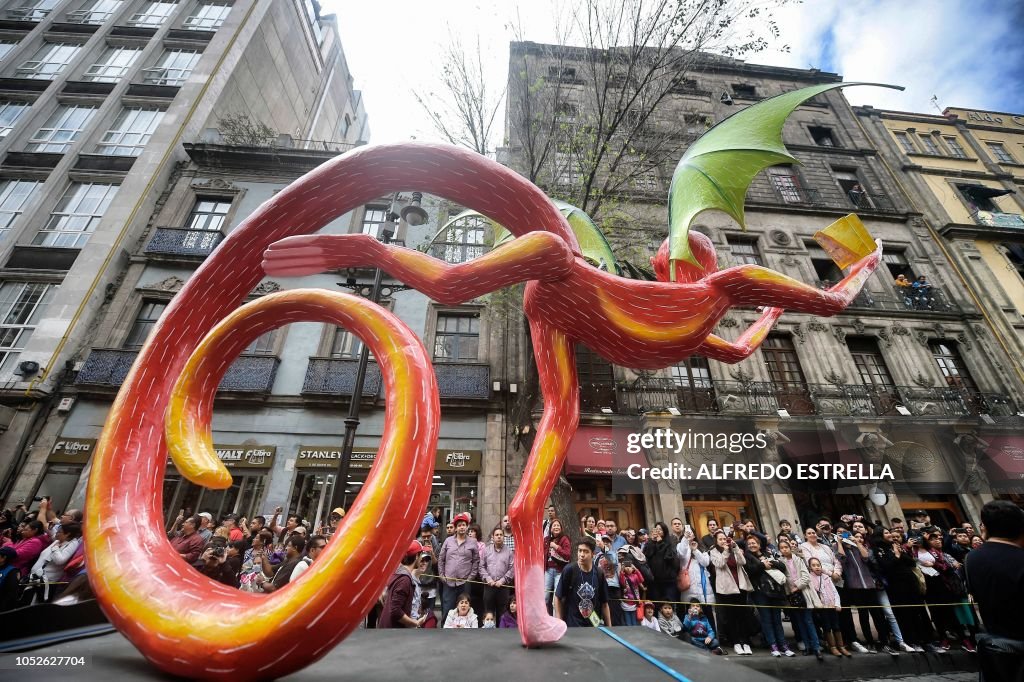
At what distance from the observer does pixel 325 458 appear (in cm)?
869

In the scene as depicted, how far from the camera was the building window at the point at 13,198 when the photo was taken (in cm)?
1080

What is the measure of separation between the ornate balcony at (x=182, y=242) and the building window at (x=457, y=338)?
20.8ft

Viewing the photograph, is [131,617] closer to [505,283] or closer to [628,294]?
[505,283]

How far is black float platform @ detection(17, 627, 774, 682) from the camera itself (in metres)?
1.10

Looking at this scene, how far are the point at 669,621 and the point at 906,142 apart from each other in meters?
21.7

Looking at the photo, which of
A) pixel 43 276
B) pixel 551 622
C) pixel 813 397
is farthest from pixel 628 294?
pixel 43 276

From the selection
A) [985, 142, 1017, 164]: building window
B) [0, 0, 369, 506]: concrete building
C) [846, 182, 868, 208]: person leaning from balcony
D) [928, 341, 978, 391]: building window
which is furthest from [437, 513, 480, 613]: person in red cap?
[985, 142, 1017, 164]: building window

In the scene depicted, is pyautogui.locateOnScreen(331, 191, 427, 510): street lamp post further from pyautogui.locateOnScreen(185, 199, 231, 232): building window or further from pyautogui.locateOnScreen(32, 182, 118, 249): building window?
pyautogui.locateOnScreen(32, 182, 118, 249): building window

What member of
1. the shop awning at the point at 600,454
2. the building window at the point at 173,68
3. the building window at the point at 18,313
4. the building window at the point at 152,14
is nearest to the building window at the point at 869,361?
the shop awning at the point at 600,454

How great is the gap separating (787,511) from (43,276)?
18.7 meters

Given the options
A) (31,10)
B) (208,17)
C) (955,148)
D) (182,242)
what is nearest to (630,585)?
(182,242)

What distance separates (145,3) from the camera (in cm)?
1491

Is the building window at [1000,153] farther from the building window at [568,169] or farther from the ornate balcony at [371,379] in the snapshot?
the ornate balcony at [371,379]

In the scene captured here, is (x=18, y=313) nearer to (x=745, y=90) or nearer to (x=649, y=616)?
(x=649, y=616)
